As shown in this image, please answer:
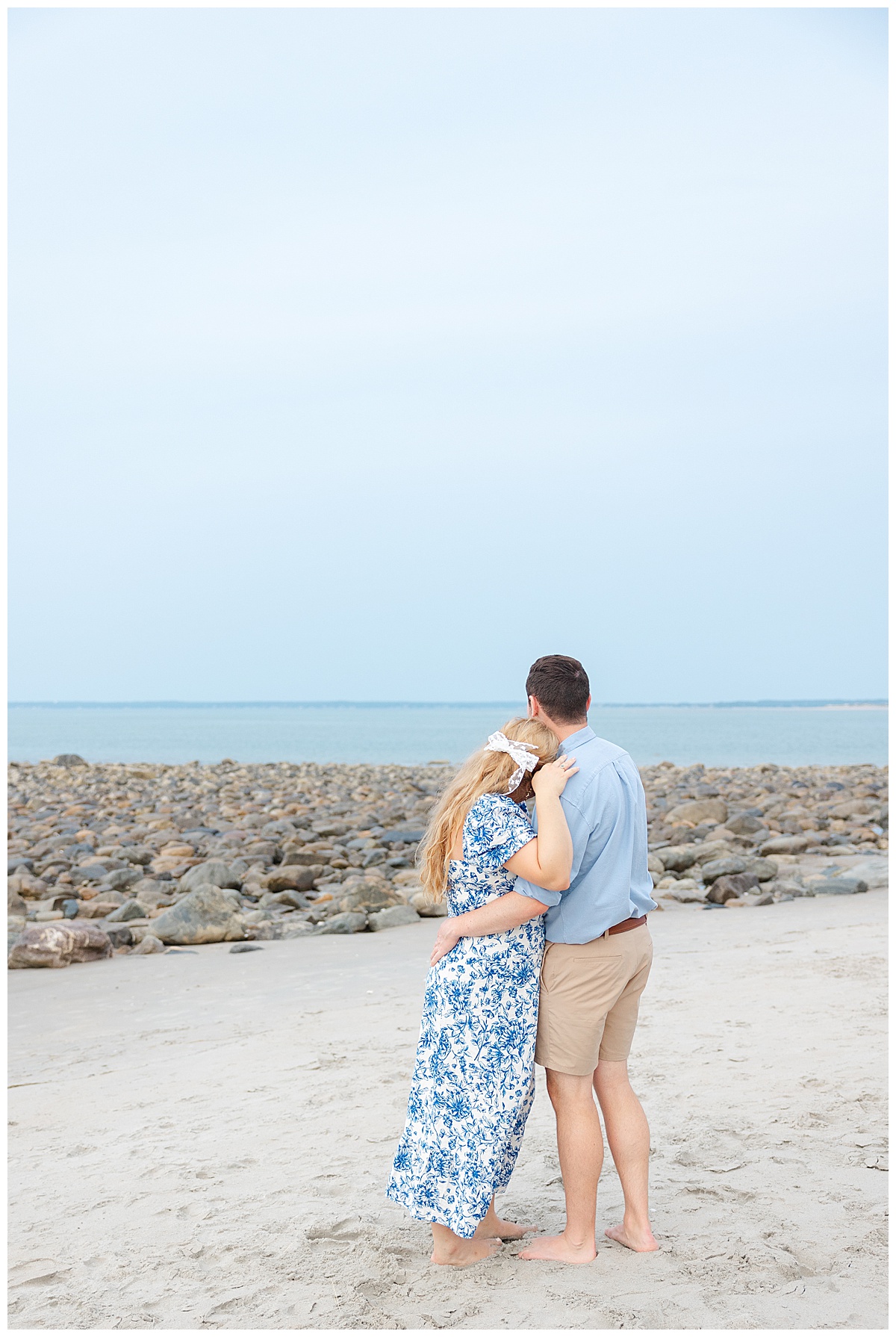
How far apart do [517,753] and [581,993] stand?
80cm

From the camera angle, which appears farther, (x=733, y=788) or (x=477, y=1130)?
(x=733, y=788)

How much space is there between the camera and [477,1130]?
356cm

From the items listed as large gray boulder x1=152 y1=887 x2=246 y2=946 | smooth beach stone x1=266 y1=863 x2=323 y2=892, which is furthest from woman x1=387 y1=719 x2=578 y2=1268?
smooth beach stone x1=266 y1=863 x2=323 y2=892

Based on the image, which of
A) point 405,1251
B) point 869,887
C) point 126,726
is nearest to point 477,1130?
point 405,1251

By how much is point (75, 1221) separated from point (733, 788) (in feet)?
75.9

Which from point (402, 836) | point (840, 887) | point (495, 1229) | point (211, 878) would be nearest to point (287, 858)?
point (211, 878)

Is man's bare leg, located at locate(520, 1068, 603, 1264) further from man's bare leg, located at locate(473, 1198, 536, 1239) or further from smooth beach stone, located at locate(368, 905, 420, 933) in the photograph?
smooth beach stone, located at locate(368, 905, 420, 933)

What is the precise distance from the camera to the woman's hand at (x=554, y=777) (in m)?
3.48

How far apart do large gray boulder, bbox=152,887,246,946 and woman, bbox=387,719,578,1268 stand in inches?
248

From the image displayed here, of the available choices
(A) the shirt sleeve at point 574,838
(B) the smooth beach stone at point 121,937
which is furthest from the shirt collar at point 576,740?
(B) the smooth beach stone at point 121,937

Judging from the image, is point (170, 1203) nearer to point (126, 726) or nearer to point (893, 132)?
point (893, 132)

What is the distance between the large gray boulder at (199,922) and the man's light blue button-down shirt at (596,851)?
261 inches

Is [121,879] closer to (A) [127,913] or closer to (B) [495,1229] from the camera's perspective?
(A) [127,913]

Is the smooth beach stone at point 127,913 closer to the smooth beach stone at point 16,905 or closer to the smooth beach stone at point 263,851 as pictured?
the smooth beach stone at point 16,905
